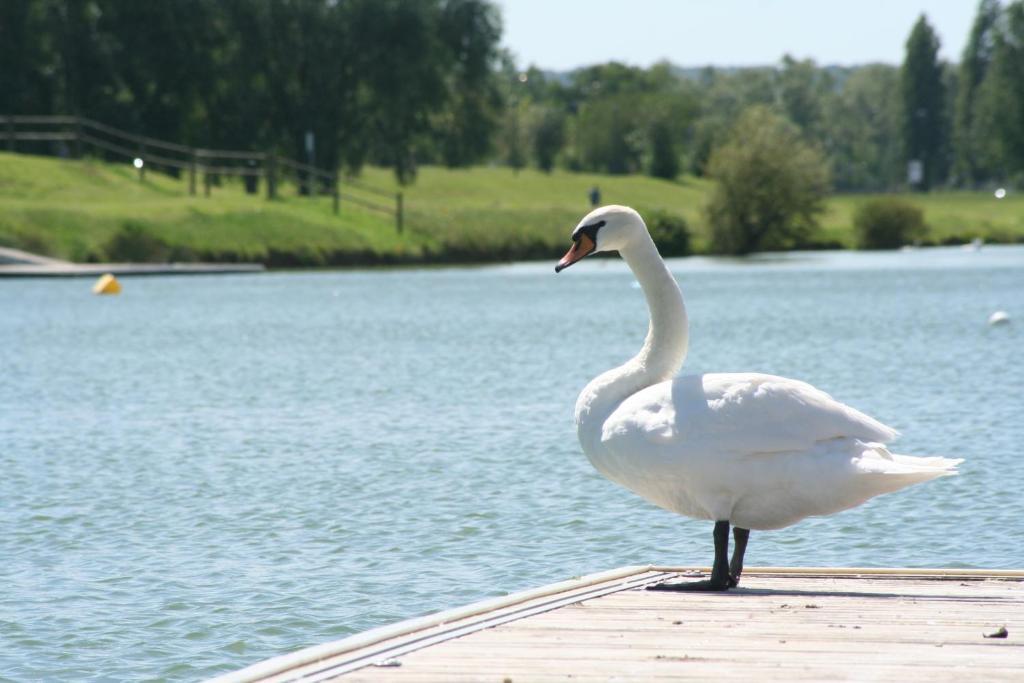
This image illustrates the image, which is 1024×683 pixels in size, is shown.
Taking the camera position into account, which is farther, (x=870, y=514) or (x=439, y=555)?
(x=870, y=514)

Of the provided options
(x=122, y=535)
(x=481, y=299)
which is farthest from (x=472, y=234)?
(x=122, y=535)

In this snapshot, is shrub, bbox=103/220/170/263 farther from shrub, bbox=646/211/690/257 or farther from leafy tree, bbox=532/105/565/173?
leafy tree, bbox=532/105/565/173

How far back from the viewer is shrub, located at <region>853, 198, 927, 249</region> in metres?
95.7

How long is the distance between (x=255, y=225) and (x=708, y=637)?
7259cm

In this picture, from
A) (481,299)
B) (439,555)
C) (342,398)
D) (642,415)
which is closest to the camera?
(642,415)

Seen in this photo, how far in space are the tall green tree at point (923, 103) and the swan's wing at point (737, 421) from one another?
16480cm

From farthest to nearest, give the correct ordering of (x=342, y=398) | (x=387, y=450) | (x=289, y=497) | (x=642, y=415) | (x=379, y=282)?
(x=379, y=282)
(x=342, y=398)
(x=387, y=450)
(x=289, y=497)
(x=642, y=415)

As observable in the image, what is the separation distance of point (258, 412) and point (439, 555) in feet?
38.9

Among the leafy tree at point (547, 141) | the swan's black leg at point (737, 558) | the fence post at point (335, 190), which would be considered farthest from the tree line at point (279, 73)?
the swan's black leg at point (737, 558)

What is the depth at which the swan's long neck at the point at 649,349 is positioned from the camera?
936 centimetres

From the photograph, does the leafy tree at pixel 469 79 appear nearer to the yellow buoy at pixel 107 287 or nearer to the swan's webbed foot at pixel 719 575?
the yellow buoy at pixel 107 287

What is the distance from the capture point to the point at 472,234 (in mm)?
86750

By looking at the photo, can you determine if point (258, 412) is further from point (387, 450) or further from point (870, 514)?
point (870, 514)

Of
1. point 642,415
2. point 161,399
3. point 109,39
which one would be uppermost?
point 109,39
